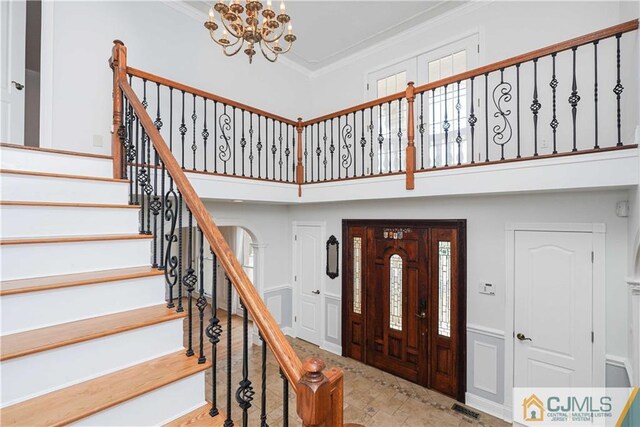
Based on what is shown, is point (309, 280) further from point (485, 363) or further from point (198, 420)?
point (198, 420)

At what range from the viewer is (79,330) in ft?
4.53

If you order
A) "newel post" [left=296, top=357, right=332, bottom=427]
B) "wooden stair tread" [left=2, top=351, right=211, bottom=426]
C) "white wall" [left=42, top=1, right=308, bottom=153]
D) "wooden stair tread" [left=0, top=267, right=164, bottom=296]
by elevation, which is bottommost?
"wooden stair tread" [left=2, top=351, right=211, bottom=426]

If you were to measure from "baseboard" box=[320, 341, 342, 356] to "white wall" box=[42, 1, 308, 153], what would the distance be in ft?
13.9

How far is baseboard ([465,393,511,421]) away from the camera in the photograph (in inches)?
130

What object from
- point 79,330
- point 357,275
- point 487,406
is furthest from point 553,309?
point 79,330

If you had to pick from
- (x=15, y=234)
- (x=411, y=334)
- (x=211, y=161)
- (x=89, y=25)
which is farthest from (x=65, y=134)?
(x=411, y=334)

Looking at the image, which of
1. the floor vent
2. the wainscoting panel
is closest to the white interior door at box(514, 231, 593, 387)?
the wainscoting panel

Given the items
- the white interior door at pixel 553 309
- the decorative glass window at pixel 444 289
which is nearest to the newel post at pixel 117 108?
the decorative glass window at pixel 444 289

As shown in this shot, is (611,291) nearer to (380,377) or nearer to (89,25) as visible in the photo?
(380,377)

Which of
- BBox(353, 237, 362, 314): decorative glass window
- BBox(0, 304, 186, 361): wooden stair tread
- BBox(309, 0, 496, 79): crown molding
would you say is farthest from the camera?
BBox(353, 237, 362, 314): decorative glass window

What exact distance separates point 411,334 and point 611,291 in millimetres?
2136

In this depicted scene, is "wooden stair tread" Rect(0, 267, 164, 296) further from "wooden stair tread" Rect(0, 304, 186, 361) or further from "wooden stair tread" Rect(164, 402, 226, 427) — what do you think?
"wooden stair tread" Rect(164, 402, 226, 427)

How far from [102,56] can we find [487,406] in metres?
5.96
